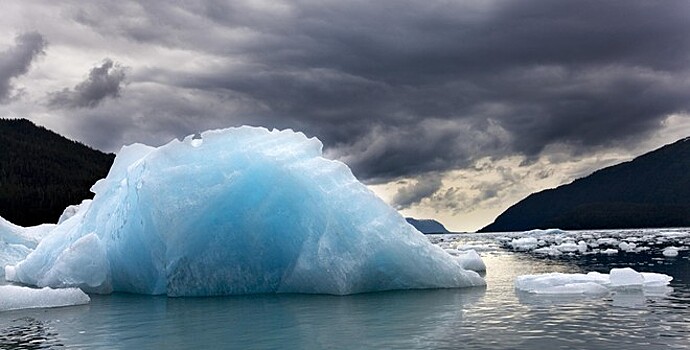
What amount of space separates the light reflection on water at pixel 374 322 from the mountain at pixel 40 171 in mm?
95617

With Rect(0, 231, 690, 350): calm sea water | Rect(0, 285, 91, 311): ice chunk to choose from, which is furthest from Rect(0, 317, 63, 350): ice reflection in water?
Rect(0, 285, 91, 311): ice chunk

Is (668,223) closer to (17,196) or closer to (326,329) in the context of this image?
(17,196)

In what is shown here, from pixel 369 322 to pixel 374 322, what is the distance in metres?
0.08

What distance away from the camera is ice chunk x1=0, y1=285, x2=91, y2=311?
592 inches

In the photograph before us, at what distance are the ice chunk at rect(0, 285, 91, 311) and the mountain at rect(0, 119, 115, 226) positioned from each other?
92252 mm

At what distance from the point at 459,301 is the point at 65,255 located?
10.8 m

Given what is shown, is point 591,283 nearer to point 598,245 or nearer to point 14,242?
point 14,242

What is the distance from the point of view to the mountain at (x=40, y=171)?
105188mm

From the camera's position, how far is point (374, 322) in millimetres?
11172

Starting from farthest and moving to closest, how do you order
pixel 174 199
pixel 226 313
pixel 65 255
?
pixel 65 255 < pixel 174 199 < pixel 226 313

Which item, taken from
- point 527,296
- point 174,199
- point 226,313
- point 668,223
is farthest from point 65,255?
point 668,223

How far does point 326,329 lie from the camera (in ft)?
35.1

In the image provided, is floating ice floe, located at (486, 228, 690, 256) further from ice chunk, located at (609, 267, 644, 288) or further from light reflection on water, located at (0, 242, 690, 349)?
light reflection on water, located at (0, 242, 690, 349)

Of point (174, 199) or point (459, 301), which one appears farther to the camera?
point (174, 199)
